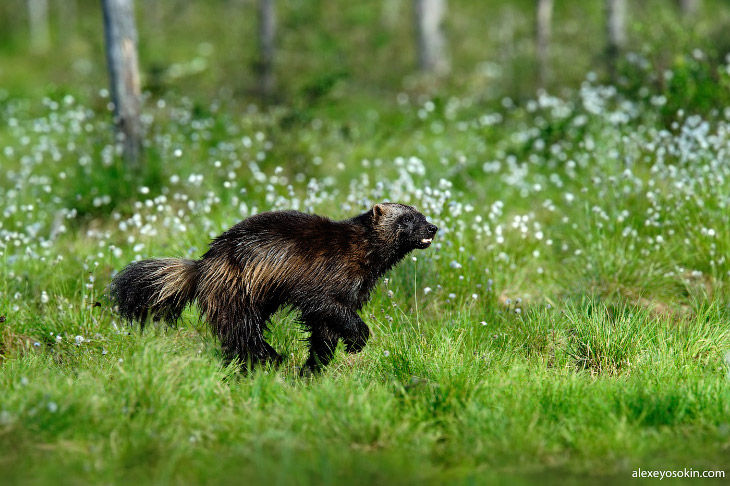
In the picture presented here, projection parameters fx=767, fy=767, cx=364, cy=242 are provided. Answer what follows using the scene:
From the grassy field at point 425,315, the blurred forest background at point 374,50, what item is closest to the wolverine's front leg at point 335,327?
the grassy field at point 425,315

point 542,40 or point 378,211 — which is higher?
point 542,40

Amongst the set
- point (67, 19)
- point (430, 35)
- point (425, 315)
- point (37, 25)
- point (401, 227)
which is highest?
point (67, 19)

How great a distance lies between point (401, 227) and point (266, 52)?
9.62 meters

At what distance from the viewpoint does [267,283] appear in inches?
193

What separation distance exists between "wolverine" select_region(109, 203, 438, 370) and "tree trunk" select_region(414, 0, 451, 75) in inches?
429

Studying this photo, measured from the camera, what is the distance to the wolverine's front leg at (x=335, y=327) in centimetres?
496

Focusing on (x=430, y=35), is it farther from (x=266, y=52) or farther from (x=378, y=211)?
(x=378, y=211)

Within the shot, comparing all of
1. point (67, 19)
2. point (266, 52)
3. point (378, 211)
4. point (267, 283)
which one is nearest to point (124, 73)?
point (378, 211)

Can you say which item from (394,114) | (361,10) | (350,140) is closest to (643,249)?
(350,140)

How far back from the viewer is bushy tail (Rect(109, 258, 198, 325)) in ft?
16.6

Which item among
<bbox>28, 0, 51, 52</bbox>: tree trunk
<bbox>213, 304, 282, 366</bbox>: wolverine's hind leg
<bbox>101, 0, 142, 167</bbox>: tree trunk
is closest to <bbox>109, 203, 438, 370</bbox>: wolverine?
<bbox>213, 304, 282, 366</bbox>: wolverine's hind leg

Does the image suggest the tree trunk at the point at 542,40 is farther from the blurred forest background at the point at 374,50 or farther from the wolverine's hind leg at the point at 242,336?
the wolverine's hind leg at the point at 242,336

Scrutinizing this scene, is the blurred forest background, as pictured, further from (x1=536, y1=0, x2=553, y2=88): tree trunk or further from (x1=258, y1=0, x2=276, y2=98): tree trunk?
(x1=258, y1=0, x2=276, y2=98): tree trunk

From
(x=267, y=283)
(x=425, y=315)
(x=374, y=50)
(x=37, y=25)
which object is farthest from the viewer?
(x=37, y=25)
